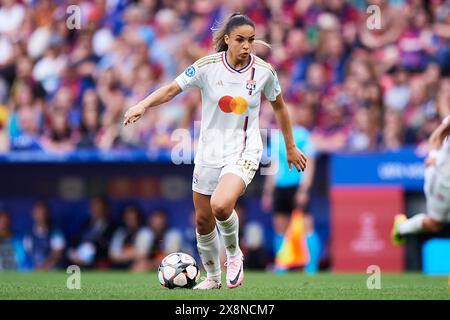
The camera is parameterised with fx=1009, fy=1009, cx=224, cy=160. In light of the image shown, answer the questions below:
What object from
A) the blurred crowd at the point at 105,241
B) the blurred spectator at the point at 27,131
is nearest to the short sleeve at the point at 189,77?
the blurred crowd at the point at 105,241

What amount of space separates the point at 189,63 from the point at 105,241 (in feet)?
10.5

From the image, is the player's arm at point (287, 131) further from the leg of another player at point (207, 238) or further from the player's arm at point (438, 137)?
the player's arm at point (438, 137)

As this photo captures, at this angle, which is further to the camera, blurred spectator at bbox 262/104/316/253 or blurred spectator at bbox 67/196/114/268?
blurred spectator at bbox 67/196/114/268

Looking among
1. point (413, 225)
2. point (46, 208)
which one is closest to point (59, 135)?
point (46, 208)

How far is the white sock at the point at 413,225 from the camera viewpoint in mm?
10891

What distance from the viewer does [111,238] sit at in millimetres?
14961

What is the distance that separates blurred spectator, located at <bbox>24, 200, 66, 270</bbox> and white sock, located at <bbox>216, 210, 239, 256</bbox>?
704 centimetres

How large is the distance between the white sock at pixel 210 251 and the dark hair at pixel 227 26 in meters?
1.60

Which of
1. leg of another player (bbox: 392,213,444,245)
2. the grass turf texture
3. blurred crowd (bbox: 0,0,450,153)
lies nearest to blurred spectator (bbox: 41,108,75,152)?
blurred crowd (bbox: 0,0,450,153)

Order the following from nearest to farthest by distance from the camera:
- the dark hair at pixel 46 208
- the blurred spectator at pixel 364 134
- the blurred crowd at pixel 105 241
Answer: the blurred spectator at pixel 364 134 < the blurred crowd at pixel 105 241 < the dark hair at pixel 46 208

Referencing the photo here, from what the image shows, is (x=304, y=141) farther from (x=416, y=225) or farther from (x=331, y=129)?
(x=416, y=225)

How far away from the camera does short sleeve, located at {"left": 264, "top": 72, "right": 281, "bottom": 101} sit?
28.0 feet

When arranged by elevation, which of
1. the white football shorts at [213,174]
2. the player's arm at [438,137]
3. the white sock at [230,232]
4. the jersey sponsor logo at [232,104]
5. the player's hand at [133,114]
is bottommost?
the white sock at [230,232]

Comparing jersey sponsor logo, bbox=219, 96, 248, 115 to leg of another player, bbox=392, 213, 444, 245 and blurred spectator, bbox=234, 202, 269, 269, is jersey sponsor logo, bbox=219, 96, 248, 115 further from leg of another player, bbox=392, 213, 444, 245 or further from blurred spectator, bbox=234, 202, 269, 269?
blurred spectator, bbox=234, 202, 269, 269
